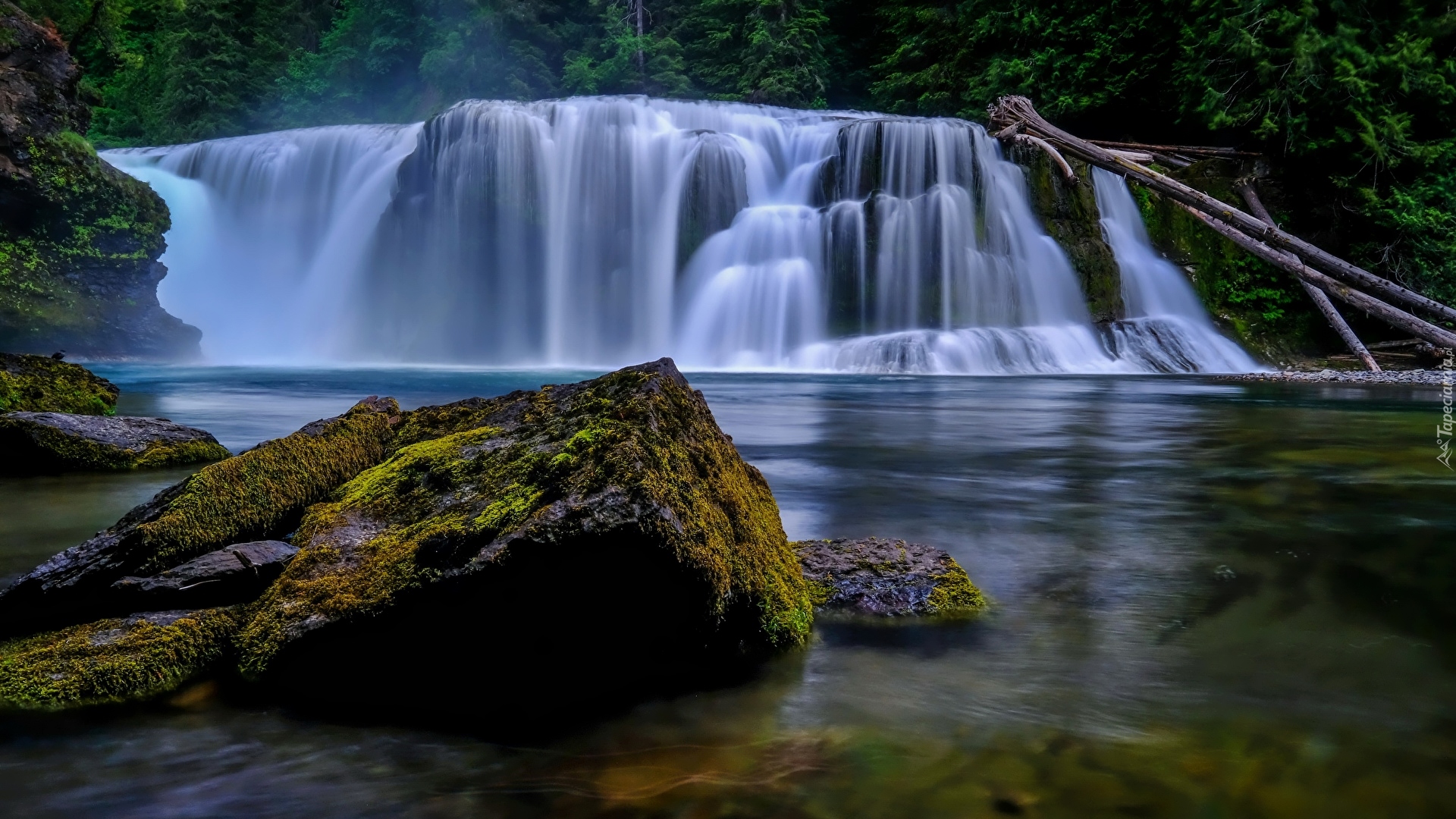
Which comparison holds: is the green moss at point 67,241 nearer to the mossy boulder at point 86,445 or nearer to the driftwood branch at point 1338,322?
the mossy boulder at point 86,445


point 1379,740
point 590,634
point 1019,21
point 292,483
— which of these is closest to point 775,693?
point 590,634

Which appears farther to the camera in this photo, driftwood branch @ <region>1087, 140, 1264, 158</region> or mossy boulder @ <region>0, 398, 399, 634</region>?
driftwood branch @ <region>1087, 140, 1264, 158</region>

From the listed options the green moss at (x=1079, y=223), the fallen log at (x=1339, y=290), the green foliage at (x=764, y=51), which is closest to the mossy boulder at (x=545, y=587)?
the fallen log at (x=1339, y=290)

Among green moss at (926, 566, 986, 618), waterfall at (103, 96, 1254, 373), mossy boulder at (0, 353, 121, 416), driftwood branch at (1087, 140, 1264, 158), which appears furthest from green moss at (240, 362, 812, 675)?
driftwood branch at (1087, 140, 1264, 158)

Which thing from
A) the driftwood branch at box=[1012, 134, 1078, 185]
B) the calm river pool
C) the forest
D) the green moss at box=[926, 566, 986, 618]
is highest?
the forest

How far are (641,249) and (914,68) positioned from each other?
576 inches

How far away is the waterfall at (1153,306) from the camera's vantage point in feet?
53.4

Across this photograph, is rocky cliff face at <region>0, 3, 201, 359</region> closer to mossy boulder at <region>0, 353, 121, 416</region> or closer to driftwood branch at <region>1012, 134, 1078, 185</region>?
mossy boulder at <region>0, 353, 121, 416</region>

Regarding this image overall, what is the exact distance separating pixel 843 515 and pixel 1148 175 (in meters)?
16.0

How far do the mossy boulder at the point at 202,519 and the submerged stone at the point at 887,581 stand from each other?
1870 millimetres

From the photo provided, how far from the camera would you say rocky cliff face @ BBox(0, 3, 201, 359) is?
14.4 metres

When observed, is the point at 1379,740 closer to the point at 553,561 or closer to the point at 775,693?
the point at 775,693

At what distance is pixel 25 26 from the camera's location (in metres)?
14.4

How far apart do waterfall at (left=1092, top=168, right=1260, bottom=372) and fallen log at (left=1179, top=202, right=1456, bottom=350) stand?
1.15 meters
